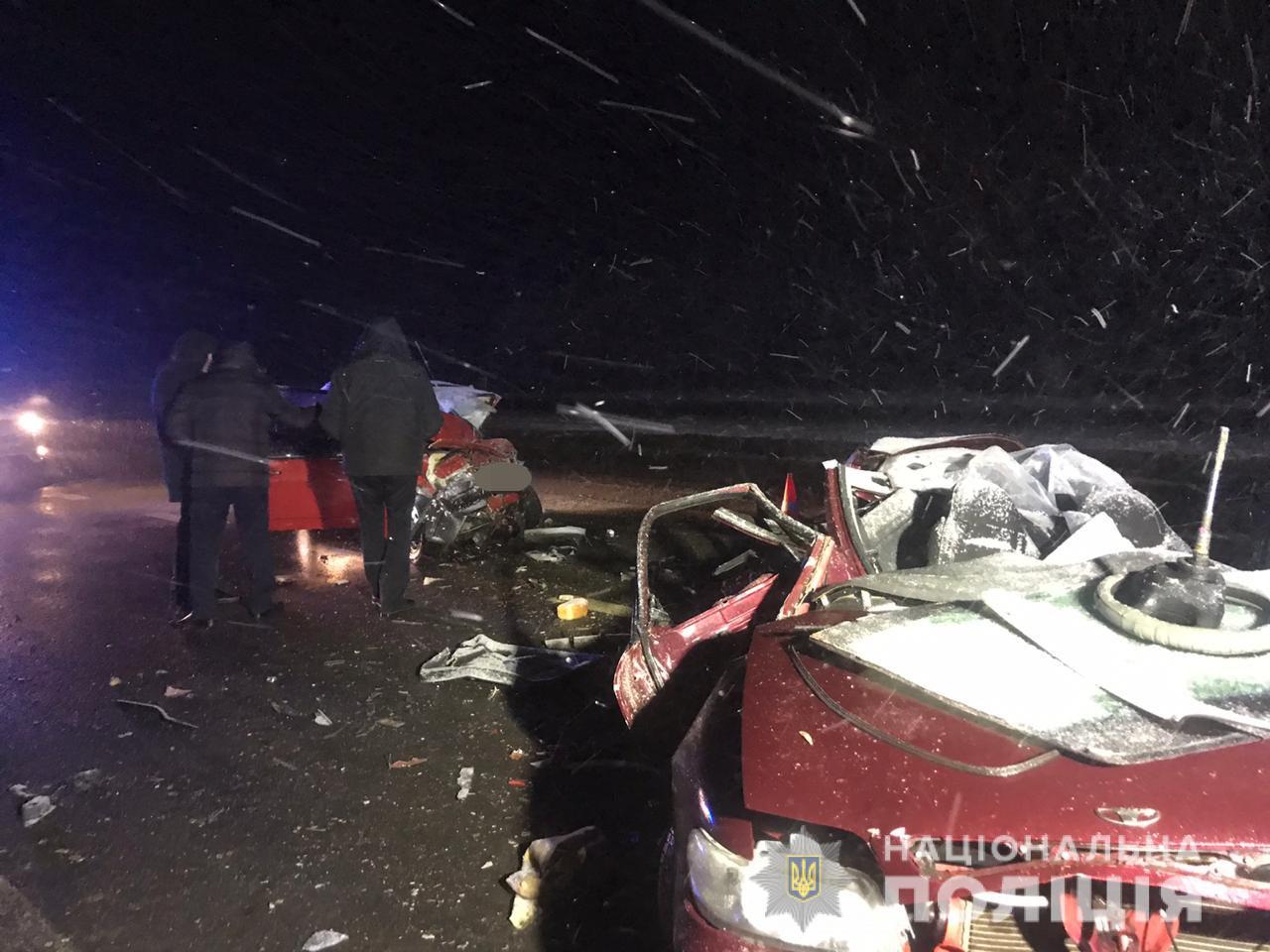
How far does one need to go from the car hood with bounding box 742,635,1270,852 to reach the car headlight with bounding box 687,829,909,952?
0.16 m

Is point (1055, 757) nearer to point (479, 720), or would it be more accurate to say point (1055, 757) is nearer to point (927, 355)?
point (479, 720)

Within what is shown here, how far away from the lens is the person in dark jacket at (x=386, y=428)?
17.4ft

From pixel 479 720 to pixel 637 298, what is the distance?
31.0 meters

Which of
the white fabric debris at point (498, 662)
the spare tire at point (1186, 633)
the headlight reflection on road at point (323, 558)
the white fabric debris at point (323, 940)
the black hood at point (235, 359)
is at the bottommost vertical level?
the white fabric debris at point (323, 940)

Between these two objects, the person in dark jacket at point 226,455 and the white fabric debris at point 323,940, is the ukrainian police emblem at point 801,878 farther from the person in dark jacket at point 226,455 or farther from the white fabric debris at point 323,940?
the person in dark jacket at point 226,455

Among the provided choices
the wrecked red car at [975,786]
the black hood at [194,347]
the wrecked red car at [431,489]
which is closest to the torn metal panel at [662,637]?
the wrecked red car at [975,786]

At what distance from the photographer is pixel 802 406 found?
21.5m

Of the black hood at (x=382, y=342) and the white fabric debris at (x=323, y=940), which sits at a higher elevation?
the black hood at (x=382, y=342)

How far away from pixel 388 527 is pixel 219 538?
1113mm

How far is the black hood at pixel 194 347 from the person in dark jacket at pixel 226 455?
157 millimetres

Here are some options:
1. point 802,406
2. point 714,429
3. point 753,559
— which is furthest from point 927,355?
point 753,559

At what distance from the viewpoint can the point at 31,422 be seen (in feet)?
33.2

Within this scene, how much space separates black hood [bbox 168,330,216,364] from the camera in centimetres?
539

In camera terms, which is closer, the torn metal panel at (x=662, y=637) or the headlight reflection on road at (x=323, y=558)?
the torn metal panel at (x=662, y=637)
